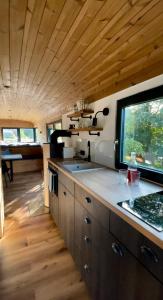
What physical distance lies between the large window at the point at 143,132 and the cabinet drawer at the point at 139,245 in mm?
696

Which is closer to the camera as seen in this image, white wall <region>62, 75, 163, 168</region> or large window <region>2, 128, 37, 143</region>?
white wall <region>62, 75, 163, 168</region>

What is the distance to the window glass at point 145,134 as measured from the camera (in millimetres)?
1422

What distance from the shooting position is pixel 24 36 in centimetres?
117

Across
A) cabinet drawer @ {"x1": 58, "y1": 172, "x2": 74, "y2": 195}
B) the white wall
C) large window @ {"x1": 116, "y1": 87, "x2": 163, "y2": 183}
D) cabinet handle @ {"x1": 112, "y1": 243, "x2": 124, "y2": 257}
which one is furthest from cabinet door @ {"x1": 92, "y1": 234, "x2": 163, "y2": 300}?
the white wall

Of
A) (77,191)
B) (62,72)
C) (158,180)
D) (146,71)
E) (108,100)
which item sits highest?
(62,72)

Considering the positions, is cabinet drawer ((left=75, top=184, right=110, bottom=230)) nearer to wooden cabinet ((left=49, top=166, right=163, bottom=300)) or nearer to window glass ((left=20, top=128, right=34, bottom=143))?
wooden cabinet ((left=49, top=166, right=163, bottom=300))

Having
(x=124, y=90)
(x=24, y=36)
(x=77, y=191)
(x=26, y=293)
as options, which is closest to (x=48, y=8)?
(x=24, y=36)

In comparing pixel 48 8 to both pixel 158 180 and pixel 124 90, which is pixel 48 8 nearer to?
pixel 124 90

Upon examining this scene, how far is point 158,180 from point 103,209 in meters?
0.66

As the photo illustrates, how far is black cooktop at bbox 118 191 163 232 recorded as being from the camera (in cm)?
76

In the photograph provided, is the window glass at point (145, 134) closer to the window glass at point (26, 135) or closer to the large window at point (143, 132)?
the large window at point (143, 132)

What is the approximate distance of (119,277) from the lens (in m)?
0.91

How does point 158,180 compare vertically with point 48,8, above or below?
below

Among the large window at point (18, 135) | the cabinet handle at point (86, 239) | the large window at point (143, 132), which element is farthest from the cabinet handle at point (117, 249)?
the large window at point (18, 135)
